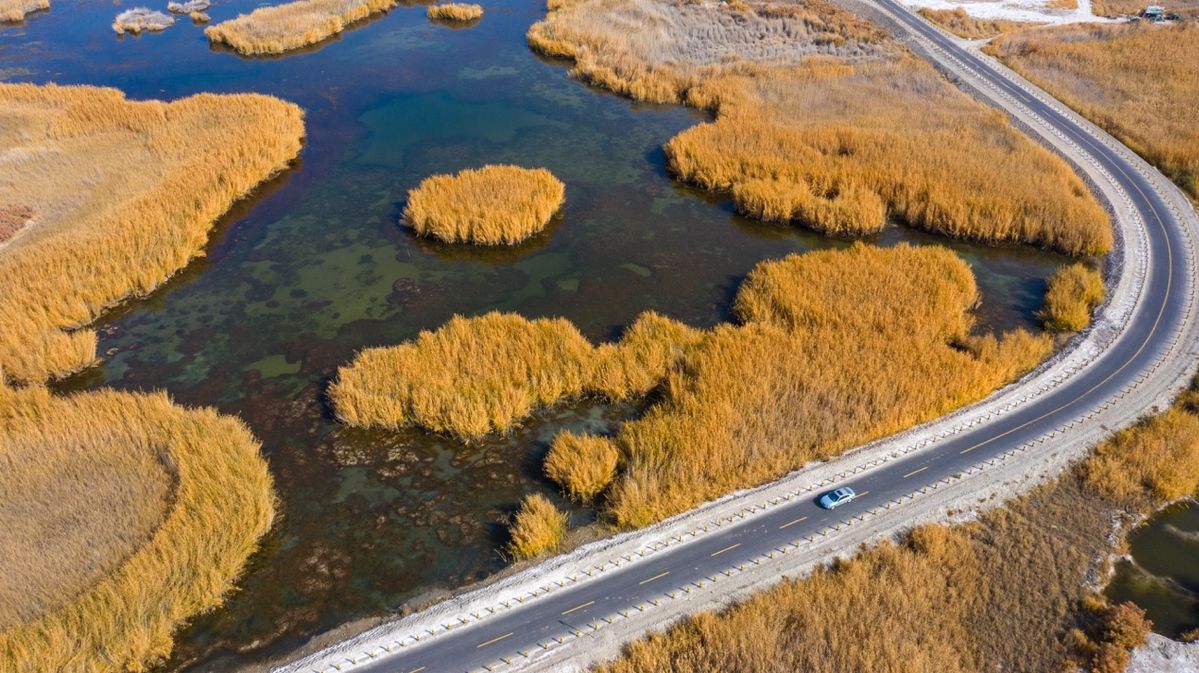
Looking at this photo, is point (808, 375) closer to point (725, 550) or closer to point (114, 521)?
point (725, 550)

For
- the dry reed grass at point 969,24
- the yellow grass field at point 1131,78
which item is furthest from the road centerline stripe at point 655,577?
the dry reed grass at point 969,24

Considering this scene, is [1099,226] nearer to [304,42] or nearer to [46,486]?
[46,486]

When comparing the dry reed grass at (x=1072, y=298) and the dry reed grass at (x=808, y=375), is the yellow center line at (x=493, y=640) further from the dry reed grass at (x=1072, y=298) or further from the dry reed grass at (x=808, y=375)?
the dry reed grass at (x=1072, y=298)

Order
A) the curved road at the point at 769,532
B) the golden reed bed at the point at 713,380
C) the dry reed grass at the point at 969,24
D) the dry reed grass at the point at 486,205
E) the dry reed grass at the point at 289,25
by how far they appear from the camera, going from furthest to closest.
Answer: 1. the dry reed grass at the point at 969,24
2. the dry reed grass at the point at 289,25
3. the dry reed grass at the point at 486,205
4. the golden reed bed at the point at 713,380
5. the curved road at the point at 769,532

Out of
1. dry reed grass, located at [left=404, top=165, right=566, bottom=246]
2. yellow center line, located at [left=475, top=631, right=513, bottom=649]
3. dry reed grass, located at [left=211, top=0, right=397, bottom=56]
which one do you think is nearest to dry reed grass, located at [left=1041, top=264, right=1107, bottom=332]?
dry reed grass, located at [left=404, top=165, right=566, bottom=246]

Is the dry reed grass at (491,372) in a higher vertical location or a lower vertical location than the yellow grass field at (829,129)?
lower

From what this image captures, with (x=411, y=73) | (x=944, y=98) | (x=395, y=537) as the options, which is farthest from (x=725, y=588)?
(x=411, y=73)
